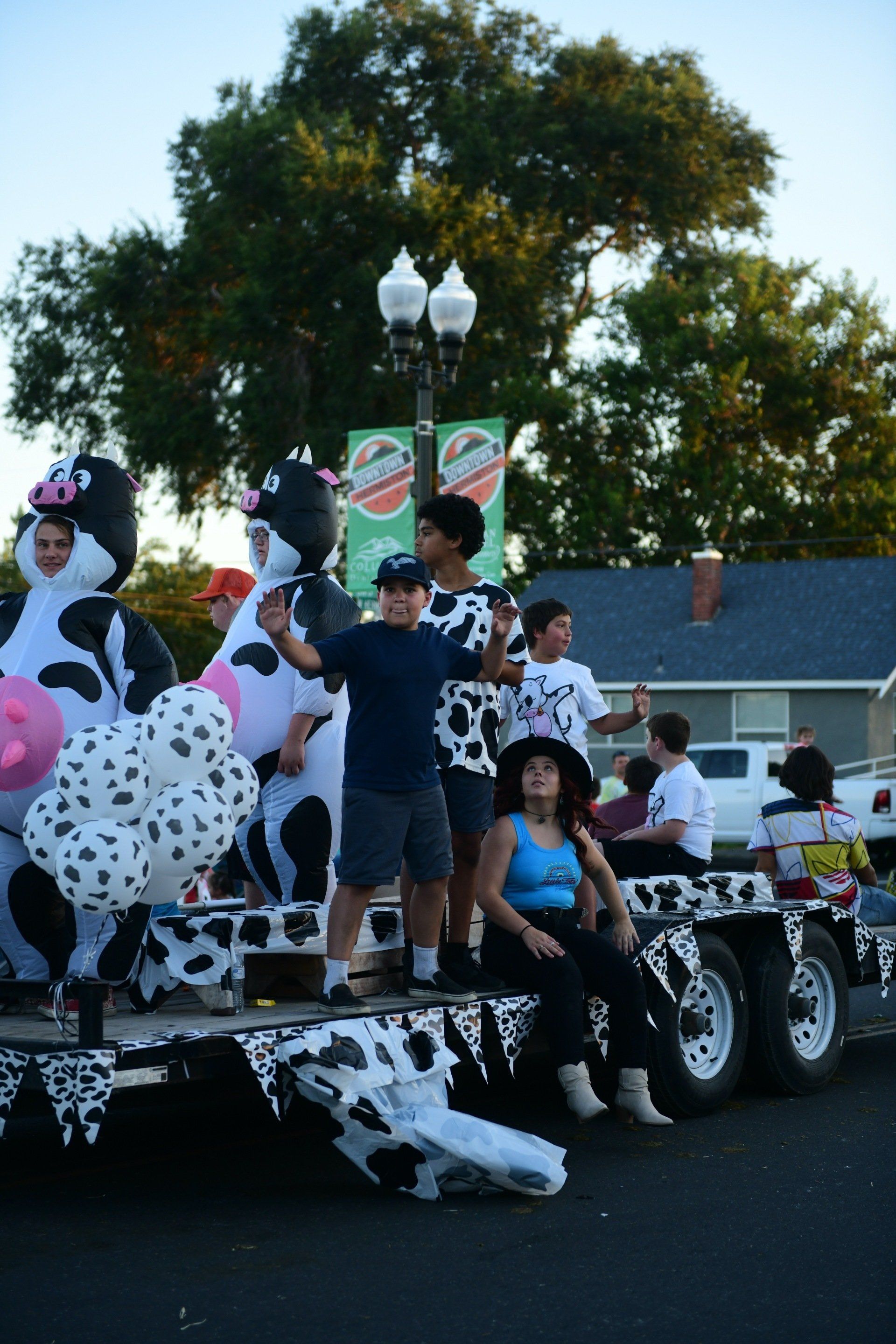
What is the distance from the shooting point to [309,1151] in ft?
20.4

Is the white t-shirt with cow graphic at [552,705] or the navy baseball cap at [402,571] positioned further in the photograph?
the white t-shirt with cow graphic at [552,705]

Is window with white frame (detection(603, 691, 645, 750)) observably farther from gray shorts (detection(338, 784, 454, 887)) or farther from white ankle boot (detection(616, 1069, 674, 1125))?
gray shorts (detection(338, 784, 454, 887))

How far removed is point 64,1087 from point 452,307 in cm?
939

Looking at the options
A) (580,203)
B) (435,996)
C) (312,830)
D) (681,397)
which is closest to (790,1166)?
(435,996)

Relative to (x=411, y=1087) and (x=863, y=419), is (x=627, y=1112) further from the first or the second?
(x=863, y=419)

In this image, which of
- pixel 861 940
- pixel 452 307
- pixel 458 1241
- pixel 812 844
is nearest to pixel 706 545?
pixel 452 307

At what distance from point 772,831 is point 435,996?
3042 mm

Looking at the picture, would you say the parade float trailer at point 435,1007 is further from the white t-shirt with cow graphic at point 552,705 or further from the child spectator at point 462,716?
the white t-shirt with cow graphic at point 552,705

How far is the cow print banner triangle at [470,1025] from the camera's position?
565cm

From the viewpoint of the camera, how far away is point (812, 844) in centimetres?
817

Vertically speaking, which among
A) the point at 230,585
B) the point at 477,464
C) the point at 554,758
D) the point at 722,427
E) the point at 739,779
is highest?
the point at 722,427

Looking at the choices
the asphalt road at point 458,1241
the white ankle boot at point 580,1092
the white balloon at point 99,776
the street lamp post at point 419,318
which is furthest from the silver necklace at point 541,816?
the street lamp post at point 419,318

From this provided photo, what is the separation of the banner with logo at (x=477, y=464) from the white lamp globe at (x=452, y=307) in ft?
2.66

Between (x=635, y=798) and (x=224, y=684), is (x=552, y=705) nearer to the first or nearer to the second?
(x=224, y=684)
